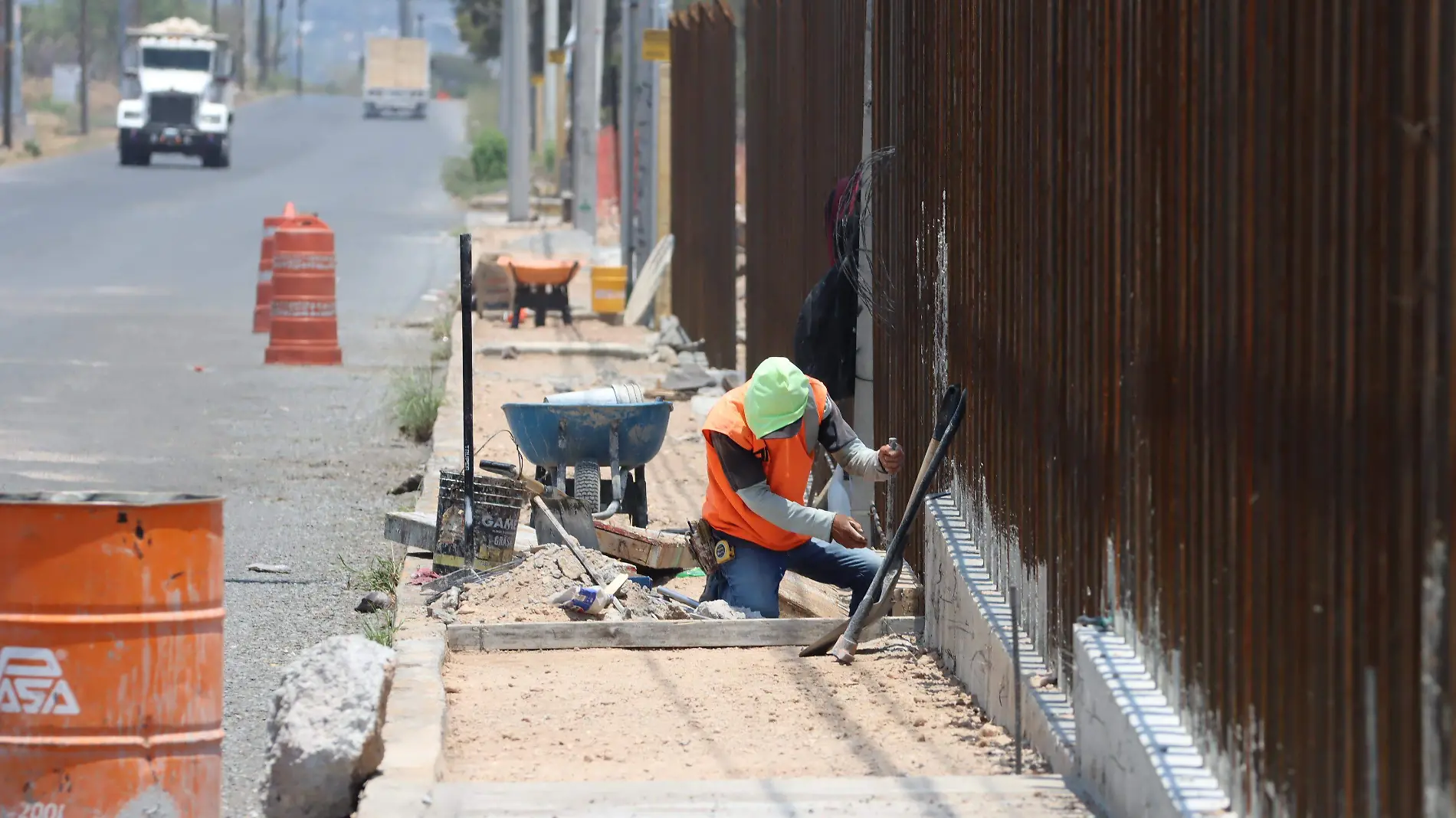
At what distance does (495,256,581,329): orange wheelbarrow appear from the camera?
1812 centimetres

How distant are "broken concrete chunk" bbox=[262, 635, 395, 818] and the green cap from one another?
226 cm

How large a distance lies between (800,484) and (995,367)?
1.43 metres

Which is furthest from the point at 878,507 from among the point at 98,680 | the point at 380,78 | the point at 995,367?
the point at 380,78

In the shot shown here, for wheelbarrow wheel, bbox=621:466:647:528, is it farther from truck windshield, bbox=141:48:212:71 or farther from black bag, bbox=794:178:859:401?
truck windshield, bbox=141:48:212:71

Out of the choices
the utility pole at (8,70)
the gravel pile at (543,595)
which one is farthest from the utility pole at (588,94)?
the utility pole at (8,70)

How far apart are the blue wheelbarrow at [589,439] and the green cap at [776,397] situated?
1410mm

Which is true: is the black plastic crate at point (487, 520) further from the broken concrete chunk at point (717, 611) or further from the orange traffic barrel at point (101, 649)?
the orange traffic barrel at point (101, 649)

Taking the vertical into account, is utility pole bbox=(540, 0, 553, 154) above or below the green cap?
above

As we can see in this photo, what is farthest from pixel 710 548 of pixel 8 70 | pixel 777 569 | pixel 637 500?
pixel 8 70

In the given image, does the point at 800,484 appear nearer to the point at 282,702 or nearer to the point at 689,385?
the point at 282,702

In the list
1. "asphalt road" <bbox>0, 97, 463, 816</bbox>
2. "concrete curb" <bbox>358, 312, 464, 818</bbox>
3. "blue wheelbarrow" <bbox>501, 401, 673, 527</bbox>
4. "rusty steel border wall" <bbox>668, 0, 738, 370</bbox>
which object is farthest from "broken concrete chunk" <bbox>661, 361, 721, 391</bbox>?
"concrete curb" <bbox>358, 312, 464, 818</bbox>

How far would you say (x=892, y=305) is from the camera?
756 cm

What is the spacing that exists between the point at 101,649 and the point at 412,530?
371 cm

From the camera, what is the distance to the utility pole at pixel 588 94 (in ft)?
87.7
